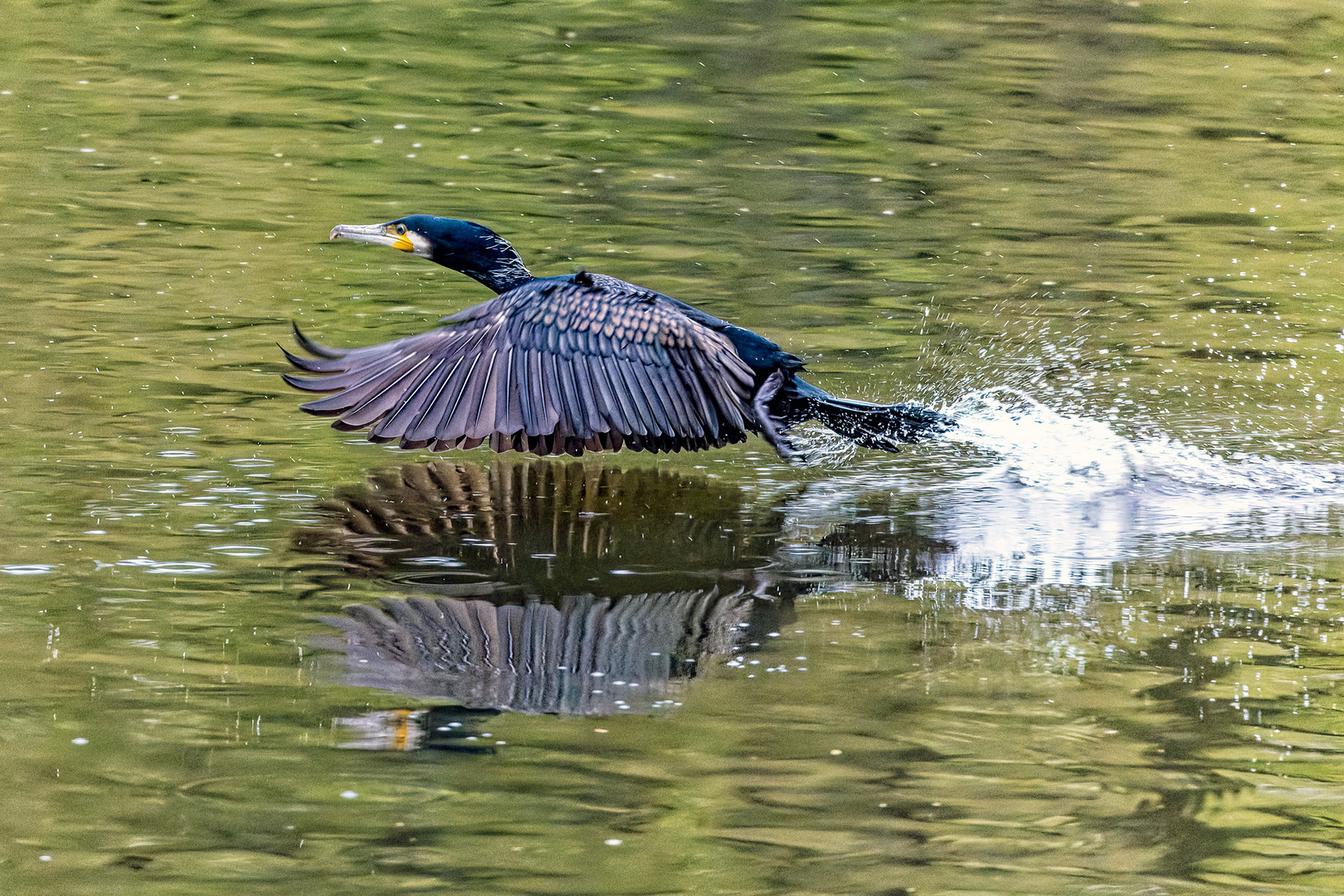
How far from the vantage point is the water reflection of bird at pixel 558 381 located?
20.2 feet

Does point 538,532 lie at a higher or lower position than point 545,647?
higher

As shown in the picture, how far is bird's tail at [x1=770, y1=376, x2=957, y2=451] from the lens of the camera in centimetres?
660

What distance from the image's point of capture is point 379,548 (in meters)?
5.84

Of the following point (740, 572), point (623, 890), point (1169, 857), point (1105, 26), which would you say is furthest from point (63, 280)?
point (1105, 26)

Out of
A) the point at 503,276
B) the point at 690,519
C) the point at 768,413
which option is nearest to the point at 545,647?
the point at 690,519

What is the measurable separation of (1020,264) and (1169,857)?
6.06 m

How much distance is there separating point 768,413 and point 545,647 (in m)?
1.75

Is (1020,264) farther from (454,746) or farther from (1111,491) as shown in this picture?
(454,746)

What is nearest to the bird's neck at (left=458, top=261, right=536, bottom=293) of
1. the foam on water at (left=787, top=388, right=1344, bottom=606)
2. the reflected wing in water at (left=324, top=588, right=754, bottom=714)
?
the foam on water at (left=787, top=388, right=1344, bottom=606)

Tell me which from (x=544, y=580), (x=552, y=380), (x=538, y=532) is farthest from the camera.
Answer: (x=552, y=380)

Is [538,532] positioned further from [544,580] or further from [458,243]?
[458,243]

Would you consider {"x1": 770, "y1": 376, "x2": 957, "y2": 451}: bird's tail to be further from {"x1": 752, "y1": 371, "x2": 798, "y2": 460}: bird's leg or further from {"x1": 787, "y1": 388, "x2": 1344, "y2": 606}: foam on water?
{"x1": 787, "y1": 388, "x2": 1344, "y2": 606}: foam on water

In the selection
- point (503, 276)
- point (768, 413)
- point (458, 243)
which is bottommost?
point (768, 413)

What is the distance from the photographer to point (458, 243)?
7.14 meters
